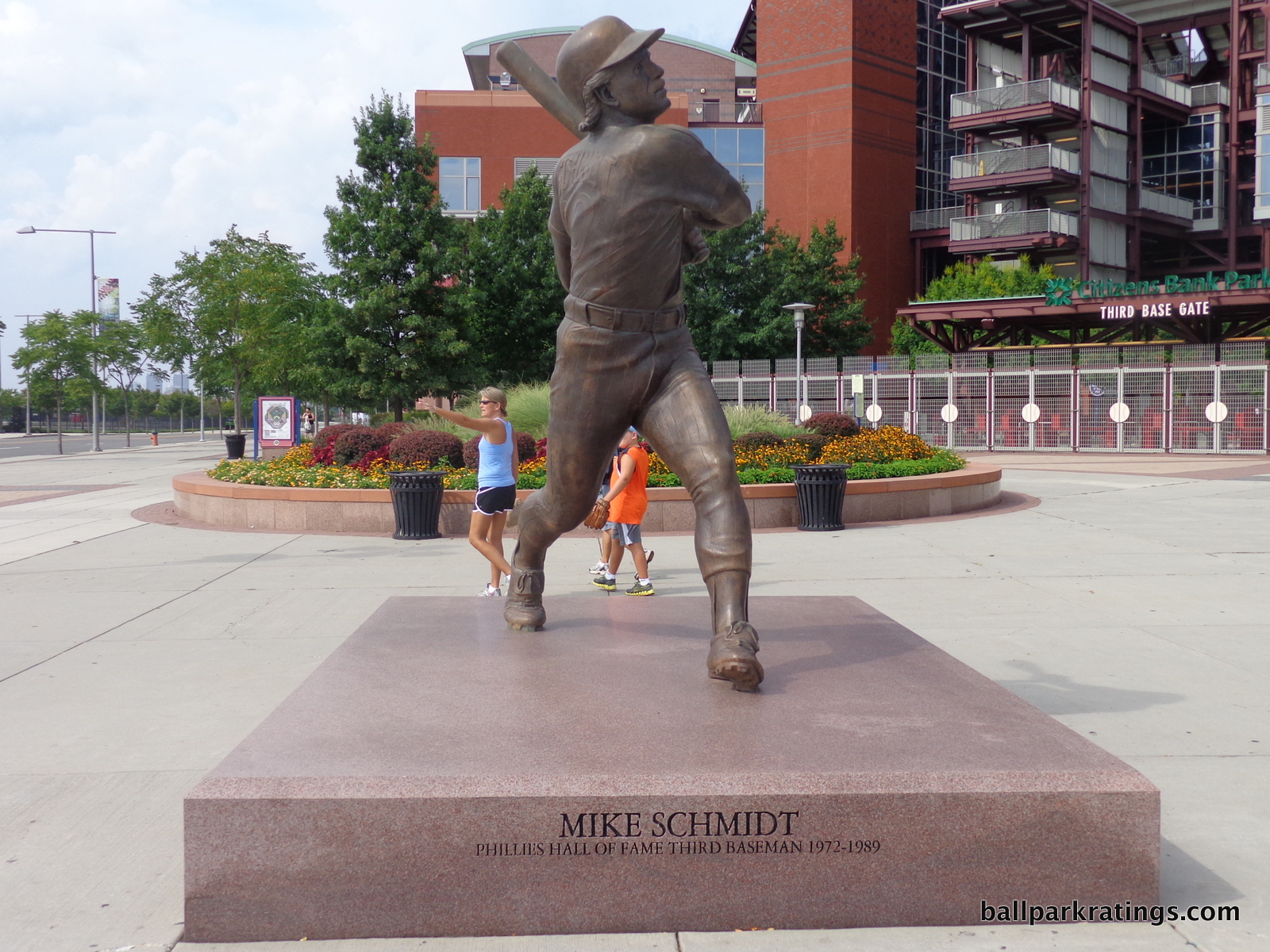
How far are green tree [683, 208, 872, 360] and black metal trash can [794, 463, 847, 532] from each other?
23.6 m

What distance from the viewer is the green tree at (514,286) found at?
30625 mm

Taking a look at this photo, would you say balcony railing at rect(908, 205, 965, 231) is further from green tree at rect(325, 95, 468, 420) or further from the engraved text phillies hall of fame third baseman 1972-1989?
the engraved text phillies hall of fame third baseman 1972-1989

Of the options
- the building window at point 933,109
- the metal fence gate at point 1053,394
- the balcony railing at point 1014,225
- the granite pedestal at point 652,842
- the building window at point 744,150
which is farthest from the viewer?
the building window at point 933,109

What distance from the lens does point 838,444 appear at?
1625 cm

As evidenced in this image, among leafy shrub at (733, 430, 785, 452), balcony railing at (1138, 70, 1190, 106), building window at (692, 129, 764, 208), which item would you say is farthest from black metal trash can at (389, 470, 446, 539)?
balcony railing at (1138, 70, 1190, 106)

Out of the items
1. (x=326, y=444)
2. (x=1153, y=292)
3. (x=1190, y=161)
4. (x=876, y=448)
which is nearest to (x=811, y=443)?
(x=876, y=448)

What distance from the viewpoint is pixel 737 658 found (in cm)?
390

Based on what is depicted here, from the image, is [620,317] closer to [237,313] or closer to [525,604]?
[525,604]

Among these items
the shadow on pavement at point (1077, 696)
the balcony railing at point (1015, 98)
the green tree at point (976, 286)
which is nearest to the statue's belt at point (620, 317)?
the shadow on pavement at point (1077, 696)

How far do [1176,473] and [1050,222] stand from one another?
2269 cm

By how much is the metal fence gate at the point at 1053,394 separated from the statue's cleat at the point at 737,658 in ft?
78.8

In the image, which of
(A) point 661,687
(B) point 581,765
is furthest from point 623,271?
(B) point 581,765

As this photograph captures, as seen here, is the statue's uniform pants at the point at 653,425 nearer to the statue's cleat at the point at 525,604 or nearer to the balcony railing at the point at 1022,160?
the statue's cleat at the point at 525,604

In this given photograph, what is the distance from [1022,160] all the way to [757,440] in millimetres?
→ 32119
